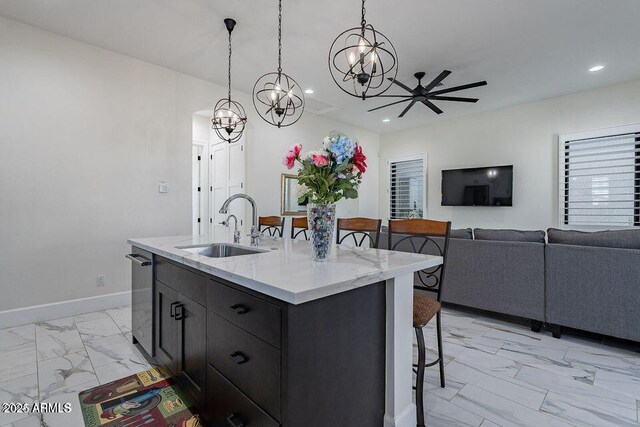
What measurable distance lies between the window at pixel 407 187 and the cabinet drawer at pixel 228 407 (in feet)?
18.2

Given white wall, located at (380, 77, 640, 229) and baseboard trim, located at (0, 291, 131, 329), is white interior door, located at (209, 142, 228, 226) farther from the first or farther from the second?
white wall, located at (380, 77, 640, 229)

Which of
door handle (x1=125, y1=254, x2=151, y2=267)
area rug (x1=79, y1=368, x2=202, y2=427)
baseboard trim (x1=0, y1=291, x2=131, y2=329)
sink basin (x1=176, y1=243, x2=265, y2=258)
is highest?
sink basin (x1=176, y1=243, x2=265, y2=258)

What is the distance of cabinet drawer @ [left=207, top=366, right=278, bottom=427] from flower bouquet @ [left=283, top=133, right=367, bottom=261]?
629 millimetres

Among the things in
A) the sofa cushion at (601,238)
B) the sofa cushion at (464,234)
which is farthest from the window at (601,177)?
the sofa cushion at (464,234)

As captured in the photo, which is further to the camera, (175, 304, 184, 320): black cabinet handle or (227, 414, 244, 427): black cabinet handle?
(175, 304, 184, 320): black cabinet handle

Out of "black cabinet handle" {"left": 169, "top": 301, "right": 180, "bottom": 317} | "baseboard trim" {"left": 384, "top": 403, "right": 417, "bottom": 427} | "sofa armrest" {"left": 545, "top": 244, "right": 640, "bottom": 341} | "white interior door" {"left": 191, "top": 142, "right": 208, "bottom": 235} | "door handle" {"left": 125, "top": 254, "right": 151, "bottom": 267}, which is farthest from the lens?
"white interior door" {"left": 191, "top": 142, "right": 208, "bottom": 235}

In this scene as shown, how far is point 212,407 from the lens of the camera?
4.50 feet

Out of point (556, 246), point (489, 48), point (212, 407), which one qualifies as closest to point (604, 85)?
point (489, 48)

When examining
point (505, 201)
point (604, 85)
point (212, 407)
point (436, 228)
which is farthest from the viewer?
point (505, 201)

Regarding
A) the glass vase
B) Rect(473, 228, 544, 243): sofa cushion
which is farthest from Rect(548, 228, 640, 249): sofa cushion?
the glass vase

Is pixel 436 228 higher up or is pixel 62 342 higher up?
pixel 436 228

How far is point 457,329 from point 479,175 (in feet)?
11.6

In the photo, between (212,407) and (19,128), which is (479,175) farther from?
(19,128)

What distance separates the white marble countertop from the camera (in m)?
0.99
